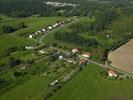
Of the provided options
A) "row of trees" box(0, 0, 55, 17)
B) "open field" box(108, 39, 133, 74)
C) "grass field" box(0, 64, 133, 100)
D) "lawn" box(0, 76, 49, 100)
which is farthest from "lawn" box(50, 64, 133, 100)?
"row of trees" box(0, 0, 55, 17)

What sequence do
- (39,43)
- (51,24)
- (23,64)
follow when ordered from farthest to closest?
(51,24) → (39,43) → (23,64)

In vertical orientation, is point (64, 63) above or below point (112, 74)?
above

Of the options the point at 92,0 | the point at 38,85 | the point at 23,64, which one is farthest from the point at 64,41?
the point at 92,0

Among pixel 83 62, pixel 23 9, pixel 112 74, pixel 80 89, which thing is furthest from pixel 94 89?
pixel 23 9

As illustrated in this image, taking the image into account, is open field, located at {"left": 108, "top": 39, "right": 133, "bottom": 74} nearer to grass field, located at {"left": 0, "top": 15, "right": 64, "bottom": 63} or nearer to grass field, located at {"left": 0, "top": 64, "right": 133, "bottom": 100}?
grass field, located at {"left": 0, "top": 64, "right": 133, "bottom": 100}

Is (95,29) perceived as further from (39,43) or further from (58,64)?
(58,64)

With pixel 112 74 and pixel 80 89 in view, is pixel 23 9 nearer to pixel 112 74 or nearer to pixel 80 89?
pixel 112 74

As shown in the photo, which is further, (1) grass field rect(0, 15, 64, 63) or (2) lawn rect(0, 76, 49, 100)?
(1) grass field rect(0, 15, 64, 63)
